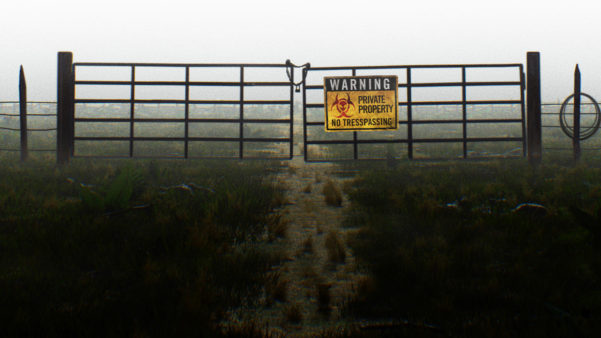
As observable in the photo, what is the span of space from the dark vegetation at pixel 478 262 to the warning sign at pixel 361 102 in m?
3.59

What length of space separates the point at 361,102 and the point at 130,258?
725cm

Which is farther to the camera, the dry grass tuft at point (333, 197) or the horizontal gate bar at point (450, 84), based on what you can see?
the horizontal gate bar at point (450, 84)

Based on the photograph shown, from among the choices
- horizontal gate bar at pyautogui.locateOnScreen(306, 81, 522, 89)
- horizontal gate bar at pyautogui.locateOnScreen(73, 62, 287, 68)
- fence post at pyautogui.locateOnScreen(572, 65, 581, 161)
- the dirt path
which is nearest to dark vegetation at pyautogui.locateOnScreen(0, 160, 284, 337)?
the dirt path

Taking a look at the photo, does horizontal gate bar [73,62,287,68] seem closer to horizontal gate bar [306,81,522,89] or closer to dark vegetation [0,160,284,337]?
horizontal gate bar [306,81,522,89]

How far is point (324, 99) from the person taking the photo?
985cm

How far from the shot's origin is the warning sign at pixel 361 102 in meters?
9.82

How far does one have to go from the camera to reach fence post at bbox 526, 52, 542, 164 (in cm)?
1019

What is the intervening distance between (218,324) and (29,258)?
2.12 m

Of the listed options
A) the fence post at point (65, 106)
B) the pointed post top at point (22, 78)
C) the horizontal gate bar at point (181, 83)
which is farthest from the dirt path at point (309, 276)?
the pointed post top at point (22, 78)

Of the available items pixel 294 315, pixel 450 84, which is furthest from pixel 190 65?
pixel 294 315

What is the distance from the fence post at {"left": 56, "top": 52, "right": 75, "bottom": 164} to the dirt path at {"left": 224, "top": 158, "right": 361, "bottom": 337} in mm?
6802

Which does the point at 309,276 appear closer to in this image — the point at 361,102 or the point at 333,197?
the point at 333,197

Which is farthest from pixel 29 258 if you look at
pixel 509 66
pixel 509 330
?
pixel 509 66

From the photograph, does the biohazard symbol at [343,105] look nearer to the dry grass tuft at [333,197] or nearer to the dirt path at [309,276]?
the dry grass tuft at [333,197]
